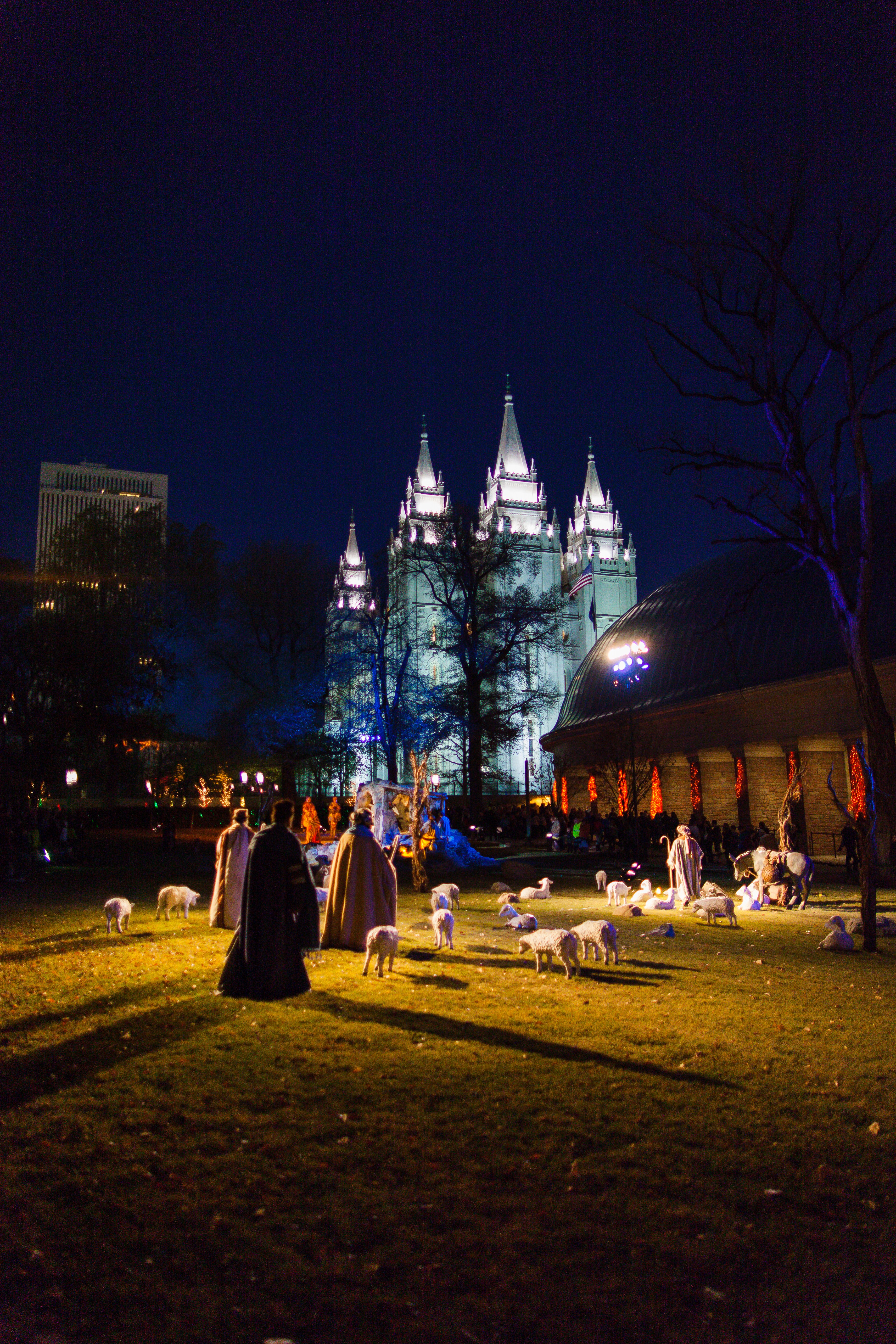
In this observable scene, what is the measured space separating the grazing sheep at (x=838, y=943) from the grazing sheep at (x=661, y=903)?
462 centimetres

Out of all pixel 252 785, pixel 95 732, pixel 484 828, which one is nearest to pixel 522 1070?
pixel 95 732

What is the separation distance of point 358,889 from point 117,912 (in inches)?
149

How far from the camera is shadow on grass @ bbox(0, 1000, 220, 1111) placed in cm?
591

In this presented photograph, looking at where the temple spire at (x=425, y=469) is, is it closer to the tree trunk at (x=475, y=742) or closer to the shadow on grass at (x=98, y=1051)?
the tree trunk at (x=475, y=742)

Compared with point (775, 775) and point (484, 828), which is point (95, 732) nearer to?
point (484, 828)

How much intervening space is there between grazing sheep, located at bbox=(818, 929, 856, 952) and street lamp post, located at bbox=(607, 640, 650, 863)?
48.2 ft

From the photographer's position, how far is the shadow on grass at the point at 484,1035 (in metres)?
6.32

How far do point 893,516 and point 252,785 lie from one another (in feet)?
117

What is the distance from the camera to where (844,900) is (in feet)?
62.8

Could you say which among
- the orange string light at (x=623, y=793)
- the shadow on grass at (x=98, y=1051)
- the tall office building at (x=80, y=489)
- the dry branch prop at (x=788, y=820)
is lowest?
the shadow on grass at (x=98, y=1051)

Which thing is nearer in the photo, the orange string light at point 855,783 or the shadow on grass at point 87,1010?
the shadow on grass at point 87,1010

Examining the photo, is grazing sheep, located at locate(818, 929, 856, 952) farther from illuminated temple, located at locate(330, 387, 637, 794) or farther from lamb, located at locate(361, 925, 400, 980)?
illuminated temple, located at locate(330, 387, 637, 794)

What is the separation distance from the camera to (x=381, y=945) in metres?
9.67

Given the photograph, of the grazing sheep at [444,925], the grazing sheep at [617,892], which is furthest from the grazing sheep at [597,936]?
the grazing sheep at [617,892]
